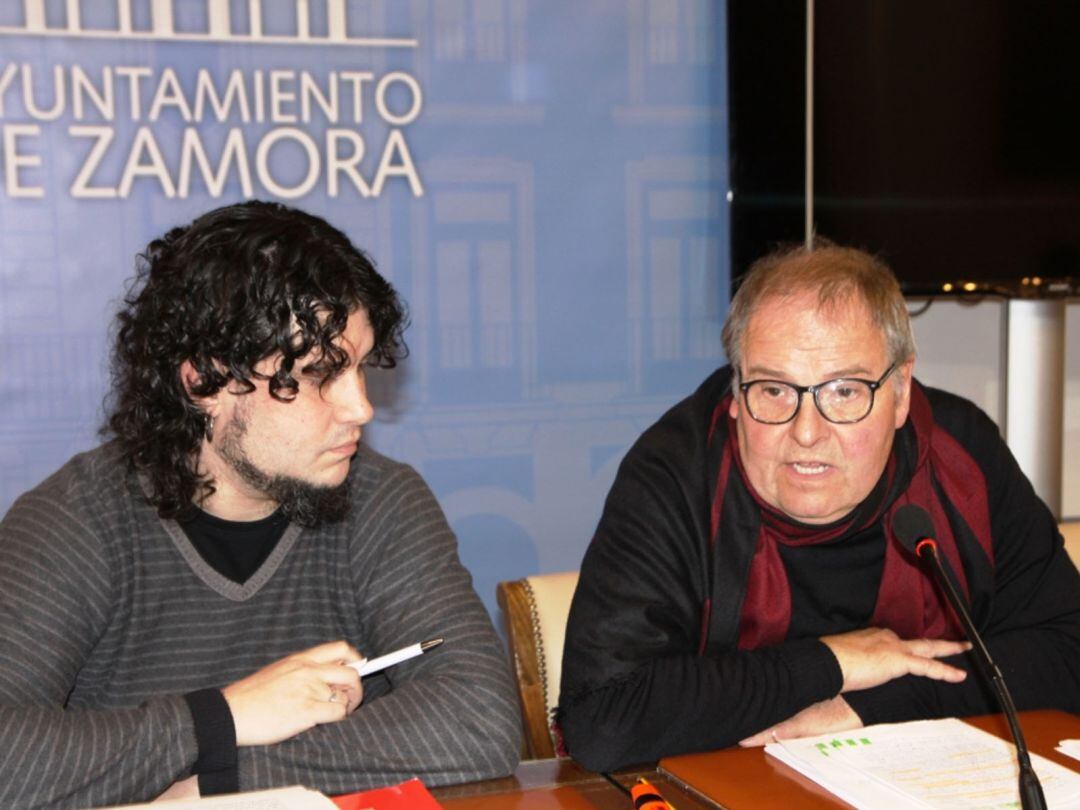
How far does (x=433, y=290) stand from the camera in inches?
120

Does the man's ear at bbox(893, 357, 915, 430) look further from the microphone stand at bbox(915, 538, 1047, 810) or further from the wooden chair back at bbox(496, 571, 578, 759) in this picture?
the wooden chair back at bbox(496, 571, 578, 759)

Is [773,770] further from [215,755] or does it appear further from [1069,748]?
[215,755]

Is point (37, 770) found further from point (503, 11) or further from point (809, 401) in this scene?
point (503, 11)

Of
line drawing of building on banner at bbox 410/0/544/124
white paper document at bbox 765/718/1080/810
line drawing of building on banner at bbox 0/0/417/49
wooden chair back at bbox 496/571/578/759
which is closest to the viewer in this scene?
white paper document at bbox 765/718/1080/810

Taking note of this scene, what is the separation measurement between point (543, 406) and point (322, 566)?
4.40 feet

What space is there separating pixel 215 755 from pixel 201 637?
304 millimetres

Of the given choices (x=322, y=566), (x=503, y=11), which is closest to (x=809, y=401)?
(x=322, y=566)

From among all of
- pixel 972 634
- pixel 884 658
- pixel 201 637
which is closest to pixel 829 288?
pixel 884 658

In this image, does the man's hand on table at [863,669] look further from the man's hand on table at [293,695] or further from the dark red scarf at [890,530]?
the man's hand on table at [293,695]

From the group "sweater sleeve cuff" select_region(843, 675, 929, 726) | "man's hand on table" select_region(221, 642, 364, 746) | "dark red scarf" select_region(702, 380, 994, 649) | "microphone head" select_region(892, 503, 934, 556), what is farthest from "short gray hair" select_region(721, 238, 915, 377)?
"man's hand on table" select_region(221, 642, 364, 746)

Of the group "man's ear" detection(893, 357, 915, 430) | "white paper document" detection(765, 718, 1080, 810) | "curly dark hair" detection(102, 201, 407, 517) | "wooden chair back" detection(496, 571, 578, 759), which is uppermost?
"curly dark hair" detection(102, 201, 407, 517)

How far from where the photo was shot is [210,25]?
2.85 metres

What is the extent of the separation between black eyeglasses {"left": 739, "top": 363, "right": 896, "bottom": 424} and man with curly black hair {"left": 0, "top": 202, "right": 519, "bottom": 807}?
0.51 metres

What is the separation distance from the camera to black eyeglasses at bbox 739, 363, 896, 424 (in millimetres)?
1822
